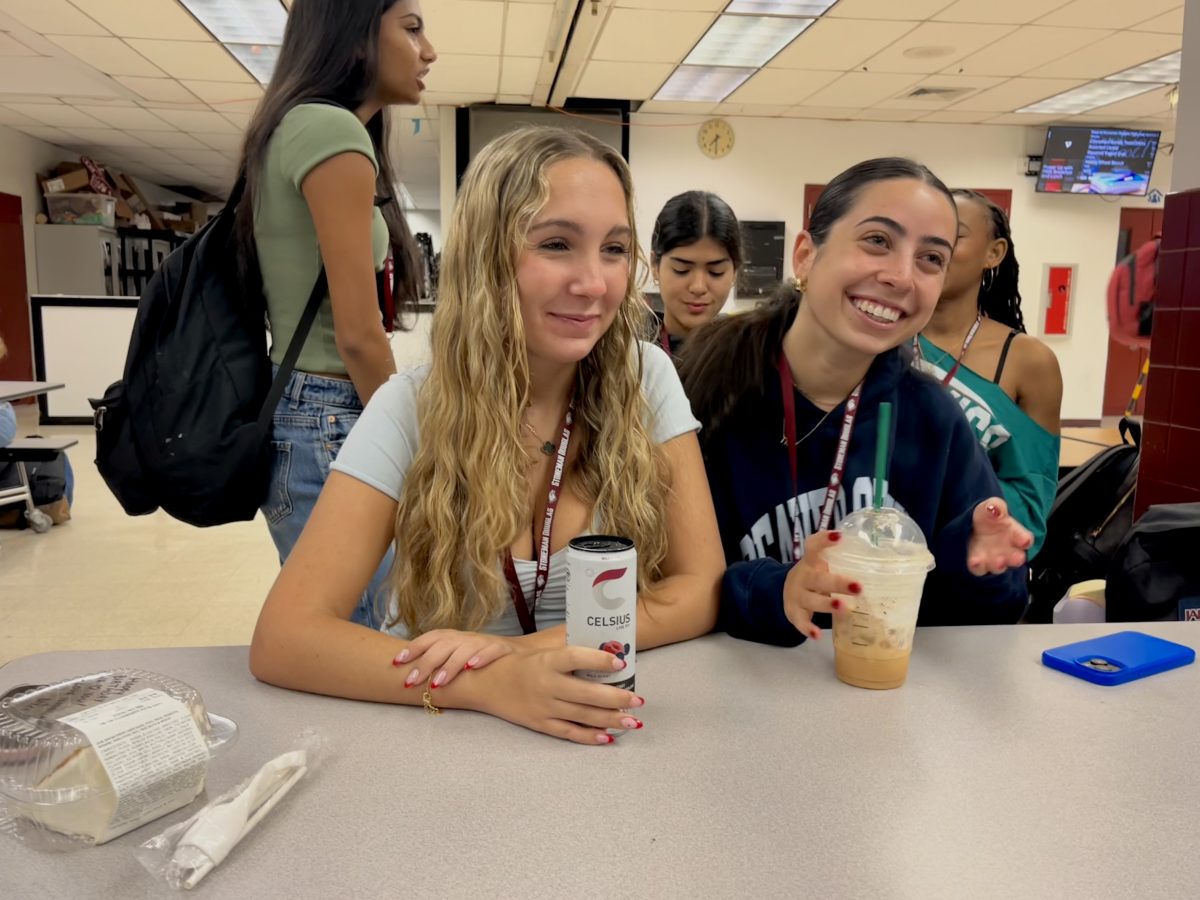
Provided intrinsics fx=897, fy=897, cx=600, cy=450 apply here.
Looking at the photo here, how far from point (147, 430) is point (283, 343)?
0.86ft

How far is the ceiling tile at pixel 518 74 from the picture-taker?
637 cm

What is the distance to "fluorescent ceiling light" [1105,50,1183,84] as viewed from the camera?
20.5ft

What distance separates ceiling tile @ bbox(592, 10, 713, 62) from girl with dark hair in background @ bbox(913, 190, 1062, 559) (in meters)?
3.88

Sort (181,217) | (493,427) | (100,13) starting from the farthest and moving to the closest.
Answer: (181,217)
(100,13)
(493,427)

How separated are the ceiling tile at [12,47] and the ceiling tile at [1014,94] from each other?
7.01 m

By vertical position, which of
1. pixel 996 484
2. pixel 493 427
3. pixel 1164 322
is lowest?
pixel 996 484

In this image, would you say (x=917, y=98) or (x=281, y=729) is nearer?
(x=281, y=729)

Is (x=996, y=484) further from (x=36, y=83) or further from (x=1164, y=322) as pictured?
(x=36, y=83)

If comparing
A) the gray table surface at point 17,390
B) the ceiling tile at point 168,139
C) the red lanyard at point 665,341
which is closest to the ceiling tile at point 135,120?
the ceiling tile at point 168,139

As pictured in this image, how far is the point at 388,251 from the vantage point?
5.82 ft

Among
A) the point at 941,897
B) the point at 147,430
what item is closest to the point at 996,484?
the point at 941,897

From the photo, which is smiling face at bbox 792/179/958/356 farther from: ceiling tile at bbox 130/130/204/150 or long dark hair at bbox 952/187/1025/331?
ceiling tile at bbox 130/130/204/150

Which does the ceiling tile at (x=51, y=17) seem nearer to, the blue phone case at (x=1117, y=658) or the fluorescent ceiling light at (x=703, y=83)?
the fluorescent ceiling light at (x=703, y=83)

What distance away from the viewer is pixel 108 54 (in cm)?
621
